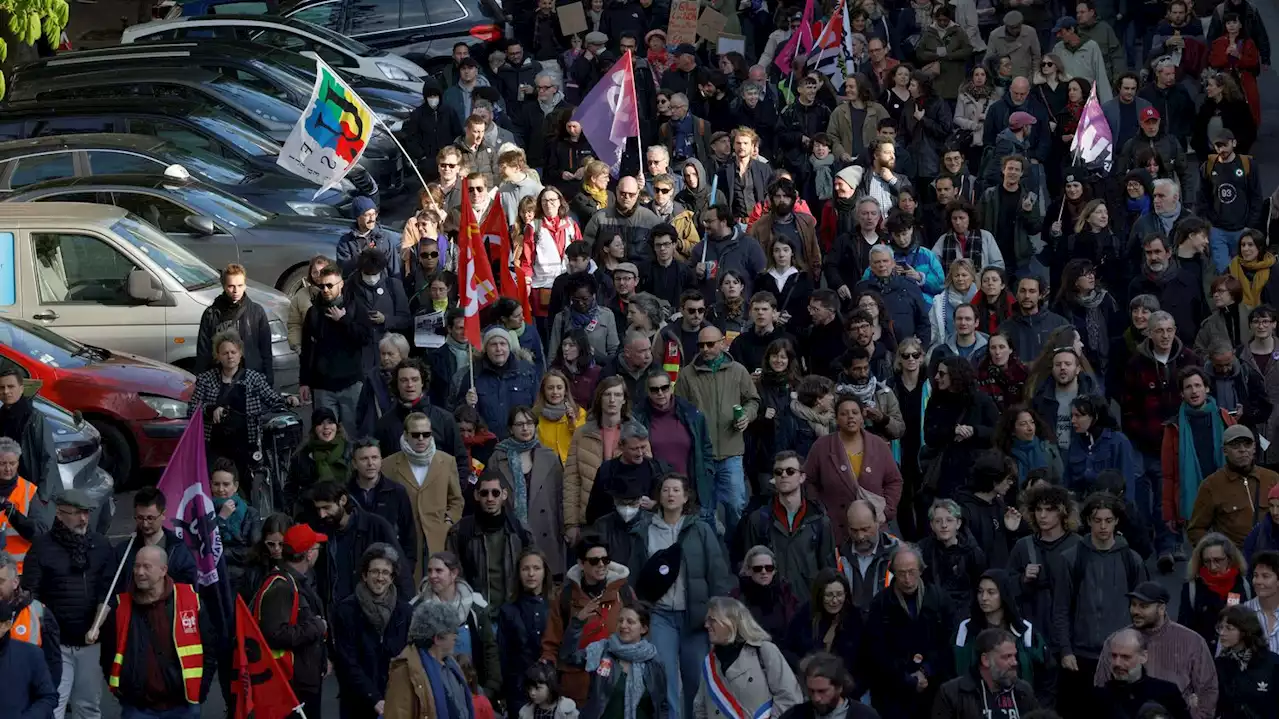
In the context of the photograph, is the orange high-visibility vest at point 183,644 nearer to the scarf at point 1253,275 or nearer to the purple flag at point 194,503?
the purple flag at point 194,503

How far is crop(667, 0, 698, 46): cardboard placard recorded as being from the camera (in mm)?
27250

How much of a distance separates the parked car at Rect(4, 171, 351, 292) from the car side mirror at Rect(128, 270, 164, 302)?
1.72 m

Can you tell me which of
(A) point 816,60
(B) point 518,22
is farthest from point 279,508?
(B) point 518,22

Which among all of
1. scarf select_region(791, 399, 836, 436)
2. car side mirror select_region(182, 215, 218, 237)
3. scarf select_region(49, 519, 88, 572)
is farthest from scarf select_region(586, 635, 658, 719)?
car side mirror select_region(182, 215, 218, 237)

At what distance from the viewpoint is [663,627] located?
13992 mm

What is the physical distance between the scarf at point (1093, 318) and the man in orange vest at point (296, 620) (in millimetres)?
6309

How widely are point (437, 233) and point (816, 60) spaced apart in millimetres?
6334

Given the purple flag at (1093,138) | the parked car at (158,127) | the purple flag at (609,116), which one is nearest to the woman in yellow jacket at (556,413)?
the purple flag at (609,116)

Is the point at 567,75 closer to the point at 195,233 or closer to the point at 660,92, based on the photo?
the point at 660,92

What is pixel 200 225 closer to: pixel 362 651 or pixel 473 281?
pixel 473 281

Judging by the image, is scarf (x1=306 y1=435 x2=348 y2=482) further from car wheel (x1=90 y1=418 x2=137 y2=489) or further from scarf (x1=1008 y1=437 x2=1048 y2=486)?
scarf (x1=1008 y1=437 x2=1048 y2=486)

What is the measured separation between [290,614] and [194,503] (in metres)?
1.06

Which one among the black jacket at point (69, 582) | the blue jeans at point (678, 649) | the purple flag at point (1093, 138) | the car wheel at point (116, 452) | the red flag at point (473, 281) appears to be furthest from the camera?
the purple flag at point (1093, 138)

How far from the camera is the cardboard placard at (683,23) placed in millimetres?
27250
